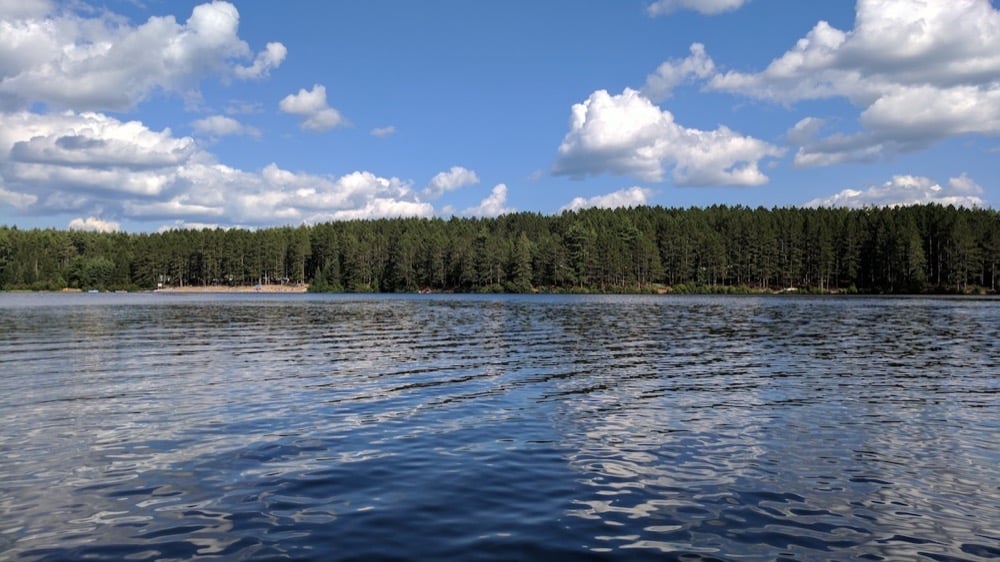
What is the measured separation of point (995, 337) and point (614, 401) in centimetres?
3900

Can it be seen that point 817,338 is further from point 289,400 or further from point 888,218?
point 888,218

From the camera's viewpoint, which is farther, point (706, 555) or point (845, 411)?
point (845, 411)

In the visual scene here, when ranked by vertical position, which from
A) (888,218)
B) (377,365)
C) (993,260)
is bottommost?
(377,365)

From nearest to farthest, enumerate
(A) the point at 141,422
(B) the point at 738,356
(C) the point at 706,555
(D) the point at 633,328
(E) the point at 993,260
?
(C) the point at 706,555 < (A) the point at 141,422 < (B) the point at 738,356 < (D) the point at 633,328 < (E) the point at 993,260

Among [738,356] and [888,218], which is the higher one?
[888,218]

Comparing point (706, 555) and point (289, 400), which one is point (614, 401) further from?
point (706, 555)

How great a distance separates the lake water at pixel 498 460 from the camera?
10.1 meters

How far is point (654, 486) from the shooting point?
12.7 meters

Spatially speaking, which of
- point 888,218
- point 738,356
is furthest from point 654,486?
point 888,218

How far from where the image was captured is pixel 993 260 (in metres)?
158

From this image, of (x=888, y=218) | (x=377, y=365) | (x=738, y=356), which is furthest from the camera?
(x=888, y=218)

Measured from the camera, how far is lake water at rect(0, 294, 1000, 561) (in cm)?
1009

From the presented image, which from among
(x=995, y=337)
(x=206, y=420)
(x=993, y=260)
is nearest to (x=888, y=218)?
(x=993, y=260)

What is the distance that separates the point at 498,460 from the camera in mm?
14602
